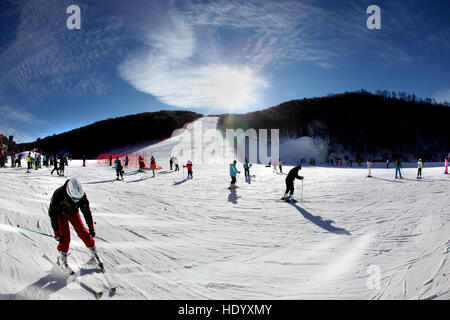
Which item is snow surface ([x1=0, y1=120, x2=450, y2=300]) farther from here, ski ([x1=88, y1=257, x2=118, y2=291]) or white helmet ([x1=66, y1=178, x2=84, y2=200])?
white helmet ([x1=66, y1=178, x2=84, y2=200])

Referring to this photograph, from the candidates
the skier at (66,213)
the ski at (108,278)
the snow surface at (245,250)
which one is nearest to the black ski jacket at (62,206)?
the skier at (66,213)

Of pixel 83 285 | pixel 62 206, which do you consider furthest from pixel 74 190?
pixel 83 285

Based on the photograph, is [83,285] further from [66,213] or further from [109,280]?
[66,213]

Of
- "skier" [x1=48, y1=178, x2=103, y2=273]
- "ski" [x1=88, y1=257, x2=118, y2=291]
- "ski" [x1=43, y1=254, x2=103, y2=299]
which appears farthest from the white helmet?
"ski" [x1=43, y1=254, x2=103, y2=299]

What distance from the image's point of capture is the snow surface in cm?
297

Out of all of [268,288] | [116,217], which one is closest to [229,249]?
[268,288]

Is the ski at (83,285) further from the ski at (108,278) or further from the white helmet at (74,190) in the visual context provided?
Answer: the white helmet at (74,190)

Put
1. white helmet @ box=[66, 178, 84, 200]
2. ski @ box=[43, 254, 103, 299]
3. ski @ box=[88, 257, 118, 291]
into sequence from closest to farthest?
ski @ box=[43, 254, 103, 299], ski @ box=[88, 257, 118, 291], white helmet @ box=[66, 178, 84, 200]

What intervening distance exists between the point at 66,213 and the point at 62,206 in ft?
0.43

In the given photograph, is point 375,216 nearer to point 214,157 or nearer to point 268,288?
point 268,288

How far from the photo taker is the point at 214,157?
2895 centimetres

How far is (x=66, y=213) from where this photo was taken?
3123mm

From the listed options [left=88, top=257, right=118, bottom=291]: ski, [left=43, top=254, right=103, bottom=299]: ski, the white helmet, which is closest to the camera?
[left=43, top=254, right=103, bottom=299]: ski
